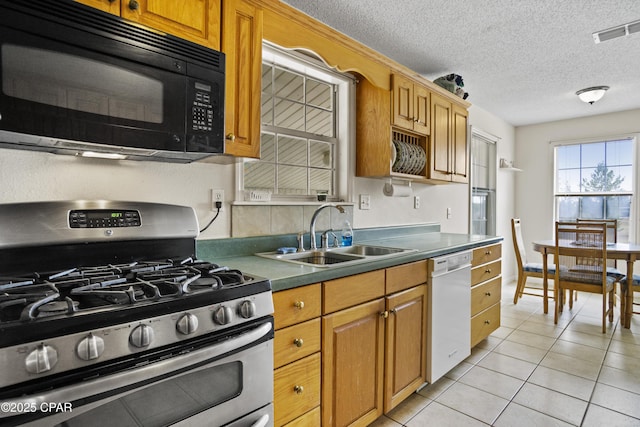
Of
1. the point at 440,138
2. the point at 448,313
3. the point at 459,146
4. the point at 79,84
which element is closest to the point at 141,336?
the point at 79,84

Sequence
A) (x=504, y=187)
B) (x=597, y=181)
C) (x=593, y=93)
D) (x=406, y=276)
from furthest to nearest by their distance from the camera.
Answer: (x=504, y=187) < (x=597, y=181) < (x=593, y=93) < (x=406, y=276)

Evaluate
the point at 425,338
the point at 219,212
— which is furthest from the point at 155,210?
the point at 425,338

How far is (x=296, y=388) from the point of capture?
4.73ft

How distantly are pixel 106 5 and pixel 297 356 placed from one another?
146 centimetres

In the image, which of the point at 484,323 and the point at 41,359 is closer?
the point at 41,359

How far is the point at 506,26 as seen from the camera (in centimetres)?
243

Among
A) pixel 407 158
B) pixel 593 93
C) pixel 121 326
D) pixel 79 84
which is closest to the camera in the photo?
pixel 121 326

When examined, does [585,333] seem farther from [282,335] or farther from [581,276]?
[282,335]

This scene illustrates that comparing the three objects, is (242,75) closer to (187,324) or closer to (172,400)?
(187,324)

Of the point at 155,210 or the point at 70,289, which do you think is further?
the point at 155,210

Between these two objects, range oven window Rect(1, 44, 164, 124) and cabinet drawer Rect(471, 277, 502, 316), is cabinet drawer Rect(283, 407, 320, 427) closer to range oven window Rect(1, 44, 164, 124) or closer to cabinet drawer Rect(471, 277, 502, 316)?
range oven window Rect(1, 44, 164, 124)

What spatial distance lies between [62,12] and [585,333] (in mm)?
4298

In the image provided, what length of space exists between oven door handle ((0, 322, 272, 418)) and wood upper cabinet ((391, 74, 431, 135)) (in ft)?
6.31

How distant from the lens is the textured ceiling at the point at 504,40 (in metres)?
2.19
